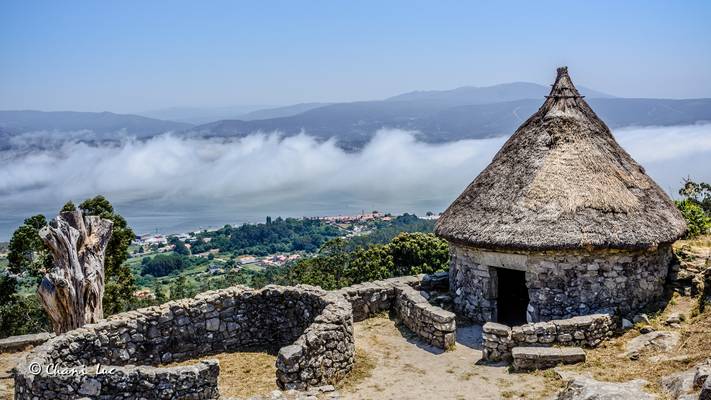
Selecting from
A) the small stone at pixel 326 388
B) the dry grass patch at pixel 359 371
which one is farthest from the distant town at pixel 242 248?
the small stone at pixel 326 388

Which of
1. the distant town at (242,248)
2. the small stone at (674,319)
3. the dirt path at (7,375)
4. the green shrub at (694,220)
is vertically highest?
the green shrub at (694,220)

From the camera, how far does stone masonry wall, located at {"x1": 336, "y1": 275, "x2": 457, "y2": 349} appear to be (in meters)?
12.8

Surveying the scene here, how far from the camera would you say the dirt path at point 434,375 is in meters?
10.3

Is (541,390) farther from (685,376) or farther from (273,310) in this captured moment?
(273,310)

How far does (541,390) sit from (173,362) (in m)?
6.77

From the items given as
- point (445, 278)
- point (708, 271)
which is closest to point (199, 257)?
point (445, 278)

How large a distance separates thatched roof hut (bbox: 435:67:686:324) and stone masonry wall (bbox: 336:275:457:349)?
1.35 meters

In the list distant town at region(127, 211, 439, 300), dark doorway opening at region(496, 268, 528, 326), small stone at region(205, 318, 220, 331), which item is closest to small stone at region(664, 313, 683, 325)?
dark doorway opening at region(496, 268, 528, 326)

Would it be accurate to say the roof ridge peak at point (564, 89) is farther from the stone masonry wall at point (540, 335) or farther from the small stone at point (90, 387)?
the small stone at point (90, 387)

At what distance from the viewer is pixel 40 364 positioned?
9422mm

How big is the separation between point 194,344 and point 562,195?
823cm

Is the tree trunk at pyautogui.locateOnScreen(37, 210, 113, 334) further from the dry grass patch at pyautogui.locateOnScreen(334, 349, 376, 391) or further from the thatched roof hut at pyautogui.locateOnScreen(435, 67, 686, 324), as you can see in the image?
the thatched roof hut at pyautogui.locateOnScreen(435, 67, 686, 324)

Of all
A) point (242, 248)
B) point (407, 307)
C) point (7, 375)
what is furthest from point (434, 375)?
point (242, 248)

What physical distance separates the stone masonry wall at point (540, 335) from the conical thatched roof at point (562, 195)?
1.67 m
